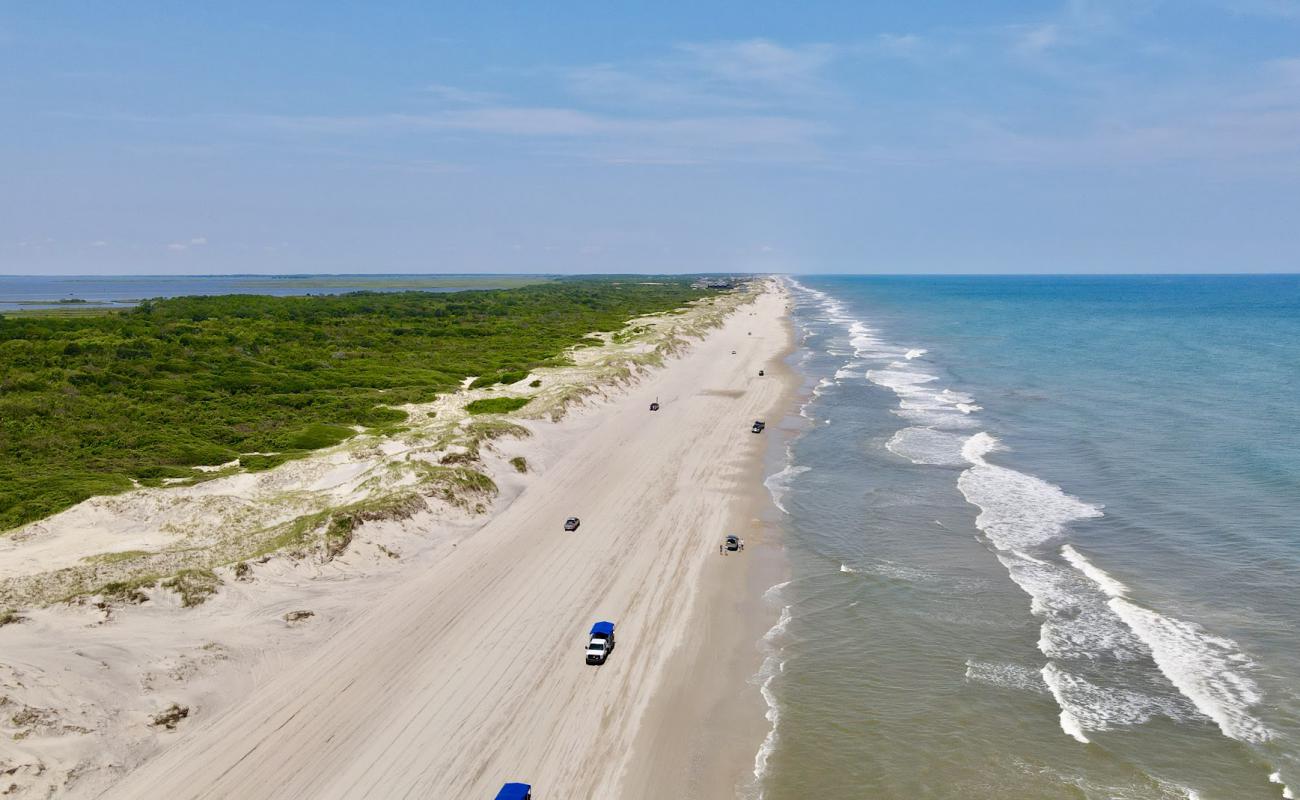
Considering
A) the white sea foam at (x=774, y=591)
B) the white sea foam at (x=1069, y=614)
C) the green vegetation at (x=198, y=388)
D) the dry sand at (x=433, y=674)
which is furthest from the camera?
the green vegetation at (x=198, y=388)

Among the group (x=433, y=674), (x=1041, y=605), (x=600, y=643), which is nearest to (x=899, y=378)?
(x=1041, y=605)

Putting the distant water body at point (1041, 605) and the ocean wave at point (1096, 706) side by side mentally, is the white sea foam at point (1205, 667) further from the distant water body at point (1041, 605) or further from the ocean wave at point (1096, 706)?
the ocean wave at point (1096, 706)

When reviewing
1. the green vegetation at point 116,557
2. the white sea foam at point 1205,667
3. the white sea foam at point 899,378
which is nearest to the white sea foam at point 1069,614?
the white sea foam at point 1205,667

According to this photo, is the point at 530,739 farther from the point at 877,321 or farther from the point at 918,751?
the point at 877,321

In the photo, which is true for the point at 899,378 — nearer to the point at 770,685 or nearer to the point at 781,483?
the point at 781,483

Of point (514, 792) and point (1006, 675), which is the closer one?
point (514, 792)

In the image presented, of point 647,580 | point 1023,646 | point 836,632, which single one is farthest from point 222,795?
point 1023,646

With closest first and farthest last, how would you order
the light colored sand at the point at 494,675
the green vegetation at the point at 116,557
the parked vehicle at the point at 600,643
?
1. the light colored sand at the point at 494,675
2. the parked vehicle at the point at 600,643
3. the green vegetation at the point at 116,557

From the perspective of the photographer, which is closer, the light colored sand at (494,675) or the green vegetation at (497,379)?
the light colored sand at (494,675)
